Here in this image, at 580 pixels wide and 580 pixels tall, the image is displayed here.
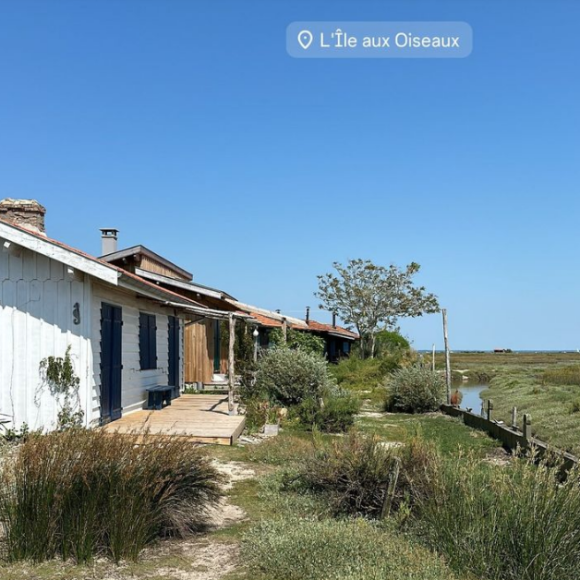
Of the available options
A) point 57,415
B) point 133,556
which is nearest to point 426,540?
point 133,556

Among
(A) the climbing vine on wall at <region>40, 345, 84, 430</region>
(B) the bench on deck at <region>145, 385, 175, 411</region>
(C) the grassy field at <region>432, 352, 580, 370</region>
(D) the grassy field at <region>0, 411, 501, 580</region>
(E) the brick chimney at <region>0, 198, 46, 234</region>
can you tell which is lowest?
(C) the grassy field at <region>432, 352, 580, 370</region>

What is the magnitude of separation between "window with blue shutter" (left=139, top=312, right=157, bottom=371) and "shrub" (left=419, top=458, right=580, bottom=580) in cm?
969

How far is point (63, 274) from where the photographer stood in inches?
386

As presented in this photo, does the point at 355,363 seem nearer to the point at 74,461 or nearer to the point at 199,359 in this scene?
the point at 199,359

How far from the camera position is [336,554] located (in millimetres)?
4617

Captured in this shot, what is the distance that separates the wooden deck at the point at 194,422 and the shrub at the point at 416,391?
5.78 m

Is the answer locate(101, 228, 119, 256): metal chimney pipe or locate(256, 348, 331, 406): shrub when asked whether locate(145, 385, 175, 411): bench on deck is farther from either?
locate(101, 228, 119, 256): metal chimney pipe

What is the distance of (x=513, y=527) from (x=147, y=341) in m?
10.7

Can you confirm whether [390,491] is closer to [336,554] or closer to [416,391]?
[336,554]

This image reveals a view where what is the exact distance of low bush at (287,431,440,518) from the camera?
597 cm

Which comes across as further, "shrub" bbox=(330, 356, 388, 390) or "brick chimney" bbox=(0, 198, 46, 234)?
"shrub" bbox=(330, 356, 388, 390)

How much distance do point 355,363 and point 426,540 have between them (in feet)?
84.2

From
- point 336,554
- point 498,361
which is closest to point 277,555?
point 336,554

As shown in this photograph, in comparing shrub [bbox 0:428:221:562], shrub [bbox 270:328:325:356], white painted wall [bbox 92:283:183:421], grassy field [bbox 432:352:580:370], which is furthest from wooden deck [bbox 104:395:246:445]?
grassy field [bbox 432:352:580:370]
